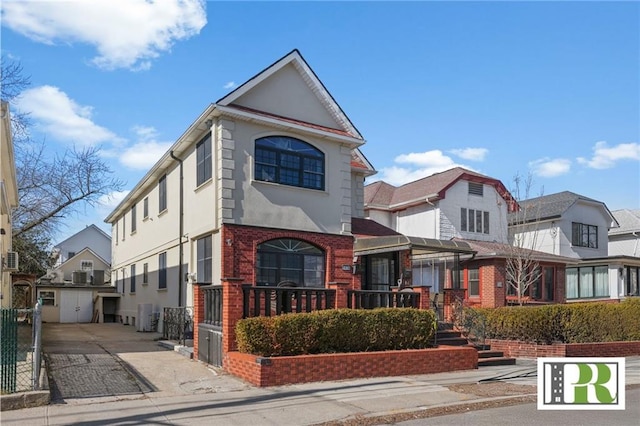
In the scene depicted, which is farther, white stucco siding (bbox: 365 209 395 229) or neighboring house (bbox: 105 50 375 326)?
white stucco siding (bbox: 365 209 395 229)

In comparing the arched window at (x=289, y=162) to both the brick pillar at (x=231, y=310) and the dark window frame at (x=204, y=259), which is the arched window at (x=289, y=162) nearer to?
the dark window frame at (x=204, y=259)

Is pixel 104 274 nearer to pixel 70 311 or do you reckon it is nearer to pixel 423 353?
pixel 70 311

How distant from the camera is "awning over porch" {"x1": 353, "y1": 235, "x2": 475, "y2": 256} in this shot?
56.9 feet

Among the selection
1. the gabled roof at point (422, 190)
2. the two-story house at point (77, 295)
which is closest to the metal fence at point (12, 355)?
the gabled roof at point (422, 190)

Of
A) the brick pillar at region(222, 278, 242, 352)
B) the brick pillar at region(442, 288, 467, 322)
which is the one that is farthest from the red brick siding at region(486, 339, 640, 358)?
the brick pillar at region(222, 278, 242, 352)

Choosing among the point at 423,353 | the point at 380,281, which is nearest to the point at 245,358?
the point at 423,353

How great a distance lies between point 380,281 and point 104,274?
2492cm

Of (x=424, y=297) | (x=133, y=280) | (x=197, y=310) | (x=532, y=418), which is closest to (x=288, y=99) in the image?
(x=197, y=310)

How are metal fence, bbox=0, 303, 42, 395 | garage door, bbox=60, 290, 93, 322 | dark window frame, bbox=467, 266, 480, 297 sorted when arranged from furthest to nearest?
garage door, bbox=60, 290, 93, 322, dark window frame, bbox=467, 266, 480, 297, metal fence, bbox=0, 303, 42, 395

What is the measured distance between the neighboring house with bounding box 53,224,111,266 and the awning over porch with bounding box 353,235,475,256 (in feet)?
136

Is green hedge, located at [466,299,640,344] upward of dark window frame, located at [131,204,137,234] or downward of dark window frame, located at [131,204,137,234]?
downward

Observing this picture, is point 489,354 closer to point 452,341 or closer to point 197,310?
point 452,341

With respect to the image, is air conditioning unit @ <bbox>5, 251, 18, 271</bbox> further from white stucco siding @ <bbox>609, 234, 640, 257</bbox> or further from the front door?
white stucco siding @ <bbox>609, 234, 640, 257</bbox>

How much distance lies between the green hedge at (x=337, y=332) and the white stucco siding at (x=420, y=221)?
48.3ft
